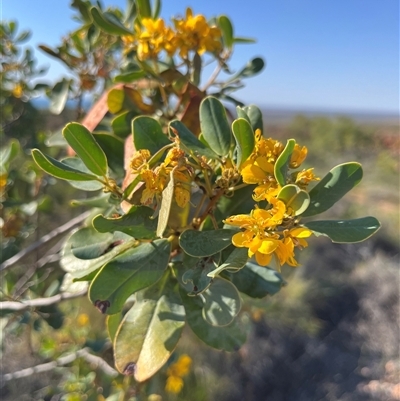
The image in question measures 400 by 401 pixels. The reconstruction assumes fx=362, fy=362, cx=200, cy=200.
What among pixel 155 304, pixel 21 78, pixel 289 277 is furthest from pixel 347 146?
pixel 155 304

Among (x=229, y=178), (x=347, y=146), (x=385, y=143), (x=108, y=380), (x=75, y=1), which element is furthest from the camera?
(x=385, y=143)

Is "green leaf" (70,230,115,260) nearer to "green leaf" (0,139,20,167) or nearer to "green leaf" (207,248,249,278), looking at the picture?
"green leaf" (207,248,249,278)

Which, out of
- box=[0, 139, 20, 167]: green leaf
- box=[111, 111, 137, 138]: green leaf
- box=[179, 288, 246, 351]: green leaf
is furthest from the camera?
box=[0, 139, 20, 167]: green leaf

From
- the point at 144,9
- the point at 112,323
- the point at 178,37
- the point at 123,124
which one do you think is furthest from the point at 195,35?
the point at 112,323

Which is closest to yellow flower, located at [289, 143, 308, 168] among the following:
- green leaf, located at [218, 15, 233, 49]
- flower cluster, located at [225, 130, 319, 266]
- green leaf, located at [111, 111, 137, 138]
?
flower cluster, located at [225, 130, 319, 266]

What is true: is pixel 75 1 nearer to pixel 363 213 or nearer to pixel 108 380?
pixel 108 380
